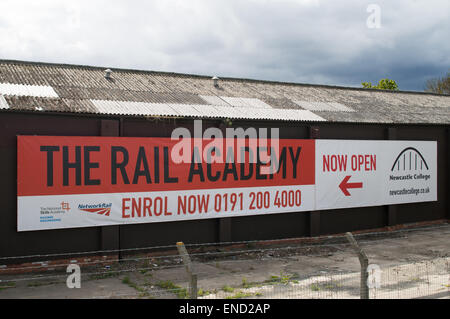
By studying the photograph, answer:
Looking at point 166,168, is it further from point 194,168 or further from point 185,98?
point 185,98

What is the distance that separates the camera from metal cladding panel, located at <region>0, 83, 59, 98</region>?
38.4ft

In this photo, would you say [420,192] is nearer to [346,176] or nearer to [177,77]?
[346,176]

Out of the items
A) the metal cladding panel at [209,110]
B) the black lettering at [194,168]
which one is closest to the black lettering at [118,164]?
the black lettering at [194,168]

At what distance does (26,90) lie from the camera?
12078 millimetres

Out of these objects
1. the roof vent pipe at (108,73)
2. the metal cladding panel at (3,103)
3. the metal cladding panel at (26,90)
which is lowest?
the metal cladding panel at (3,103)

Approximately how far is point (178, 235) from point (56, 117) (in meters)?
4.37

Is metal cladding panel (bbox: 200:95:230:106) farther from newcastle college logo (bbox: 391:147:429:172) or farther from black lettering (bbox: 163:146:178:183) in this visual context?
newcastle college logo (bbox: 391:147:429:172)

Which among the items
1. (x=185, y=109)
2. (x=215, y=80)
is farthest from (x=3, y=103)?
(x=215, y=80)

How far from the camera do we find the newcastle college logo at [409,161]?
16.4 meters

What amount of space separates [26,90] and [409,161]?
1269 centimetres

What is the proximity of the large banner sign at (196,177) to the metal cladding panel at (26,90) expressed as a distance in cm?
163

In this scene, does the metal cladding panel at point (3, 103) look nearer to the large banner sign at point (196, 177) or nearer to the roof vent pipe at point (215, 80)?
the large banner sign at point (196, 177)

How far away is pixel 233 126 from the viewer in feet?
43.9
